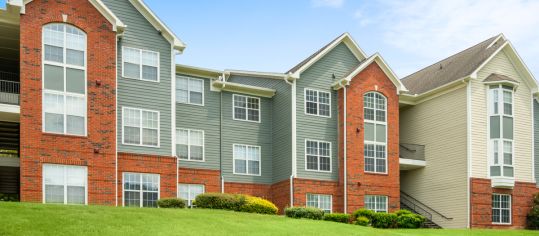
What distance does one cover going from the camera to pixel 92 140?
2944 centimetres

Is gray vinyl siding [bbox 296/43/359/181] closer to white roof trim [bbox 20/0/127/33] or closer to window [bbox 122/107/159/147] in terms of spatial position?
window [bbox 122/107/159/147]

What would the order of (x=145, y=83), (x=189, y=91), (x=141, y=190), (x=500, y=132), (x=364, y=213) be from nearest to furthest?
(x=141, y=190) < (x=145, y=83) < (x=364, y=213) < (x=189, y=91) < (x=500, y=132)

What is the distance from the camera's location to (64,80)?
1152 inches

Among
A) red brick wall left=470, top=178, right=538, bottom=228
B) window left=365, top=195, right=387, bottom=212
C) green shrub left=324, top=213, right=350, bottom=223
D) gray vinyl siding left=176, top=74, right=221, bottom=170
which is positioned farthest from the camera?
window left=365, top=195, right=387, bottom=212

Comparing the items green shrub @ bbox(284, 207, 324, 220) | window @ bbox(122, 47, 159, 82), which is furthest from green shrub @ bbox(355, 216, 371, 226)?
window @ bbox(122, 47, 159, 82)

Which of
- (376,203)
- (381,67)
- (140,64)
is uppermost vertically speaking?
(381,67)

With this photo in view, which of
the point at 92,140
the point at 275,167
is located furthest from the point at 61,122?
the point at 275,167

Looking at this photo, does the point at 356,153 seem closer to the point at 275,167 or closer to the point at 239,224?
the point at 275,167

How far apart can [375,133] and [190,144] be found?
36.7ft

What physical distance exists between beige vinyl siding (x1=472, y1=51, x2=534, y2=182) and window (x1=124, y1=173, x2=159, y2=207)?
18.7 meters

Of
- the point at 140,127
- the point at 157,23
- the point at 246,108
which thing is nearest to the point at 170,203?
the point at 140,127

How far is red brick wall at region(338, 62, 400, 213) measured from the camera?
3681 centimetres

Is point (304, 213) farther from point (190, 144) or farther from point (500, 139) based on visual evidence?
point (500, 139)

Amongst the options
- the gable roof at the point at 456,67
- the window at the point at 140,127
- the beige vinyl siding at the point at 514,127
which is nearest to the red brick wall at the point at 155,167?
the window at the point at 140,127
